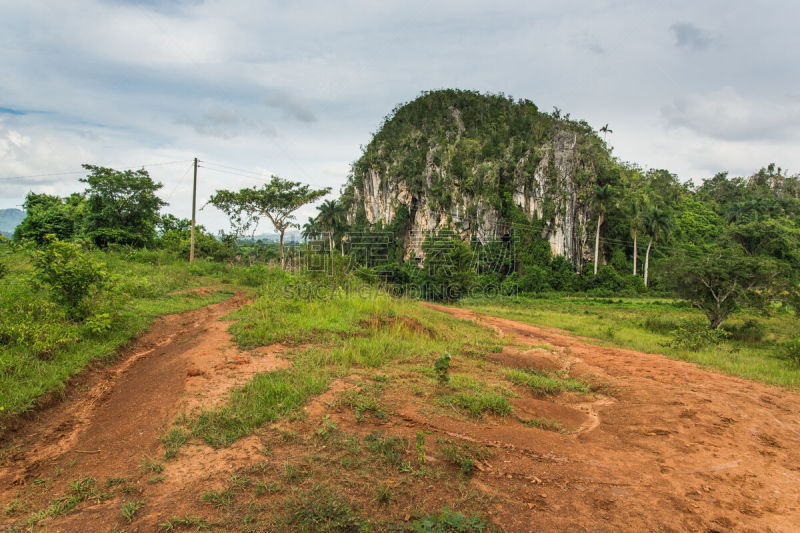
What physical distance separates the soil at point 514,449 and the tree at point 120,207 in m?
15.5

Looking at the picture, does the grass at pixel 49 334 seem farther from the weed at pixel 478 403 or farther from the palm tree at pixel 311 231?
the palm tree at pixel 311 231

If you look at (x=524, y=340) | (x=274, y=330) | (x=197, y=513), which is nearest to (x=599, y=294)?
(x=524, y=340)

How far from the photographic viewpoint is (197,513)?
2666mm

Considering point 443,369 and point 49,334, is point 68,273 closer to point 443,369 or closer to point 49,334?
point 49,334

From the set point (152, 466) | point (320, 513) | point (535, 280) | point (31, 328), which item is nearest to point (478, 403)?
point (320, 513)

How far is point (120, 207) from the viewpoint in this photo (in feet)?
61.9

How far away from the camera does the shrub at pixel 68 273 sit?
6410mm

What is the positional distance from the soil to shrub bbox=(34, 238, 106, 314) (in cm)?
154

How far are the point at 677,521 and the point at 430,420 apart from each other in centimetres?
219

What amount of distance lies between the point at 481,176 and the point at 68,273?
1765 inches

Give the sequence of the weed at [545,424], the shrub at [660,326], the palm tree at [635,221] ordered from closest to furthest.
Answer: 1. the weed at [545,424]
2. the shrub at [660,326]
3. the palm tree at [635,221]

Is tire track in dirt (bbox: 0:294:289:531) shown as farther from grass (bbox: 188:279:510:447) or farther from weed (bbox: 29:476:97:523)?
grass (bbox: 188:279:510:447)

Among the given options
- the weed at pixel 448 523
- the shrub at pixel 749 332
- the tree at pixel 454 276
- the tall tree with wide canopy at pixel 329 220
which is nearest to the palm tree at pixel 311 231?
the tall tree with wide canopy at pixel 329 220

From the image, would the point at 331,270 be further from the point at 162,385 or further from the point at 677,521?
the point at 677,521
